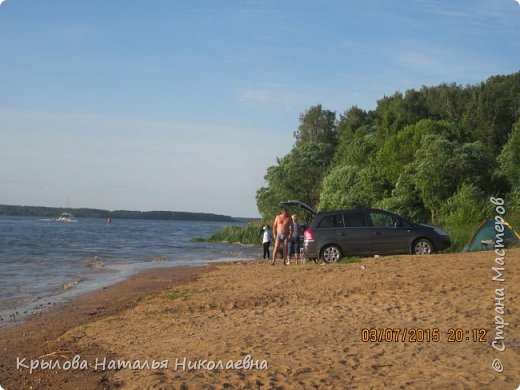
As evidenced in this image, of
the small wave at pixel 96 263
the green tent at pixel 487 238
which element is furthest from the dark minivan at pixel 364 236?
the small wave at pixel 96 263

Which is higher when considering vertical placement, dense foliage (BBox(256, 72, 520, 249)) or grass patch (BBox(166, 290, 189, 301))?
dense foliage (BBox(256, 72, 520, 249))

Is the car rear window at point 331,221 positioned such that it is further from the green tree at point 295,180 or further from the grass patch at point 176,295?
the green tree at point 295,180

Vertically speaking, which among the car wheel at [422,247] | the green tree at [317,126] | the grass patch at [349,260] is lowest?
the grass patch at [349,260]

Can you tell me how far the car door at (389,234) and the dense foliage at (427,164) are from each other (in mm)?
4161

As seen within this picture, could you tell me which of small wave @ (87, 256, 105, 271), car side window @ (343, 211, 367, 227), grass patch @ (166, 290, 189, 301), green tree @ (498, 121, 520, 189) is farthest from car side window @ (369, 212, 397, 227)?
green tree @ (498, 121, 520, 189)

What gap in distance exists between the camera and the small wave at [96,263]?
1051 inches

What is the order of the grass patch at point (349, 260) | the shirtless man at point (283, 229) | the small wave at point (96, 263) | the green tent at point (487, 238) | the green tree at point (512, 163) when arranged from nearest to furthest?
the grass patch at point (349, 260) → the shirtless man at point (283, 229) → the green tent at point (487, 238) → the small wave at point (96, 263) → the green tree at point (512, 163)

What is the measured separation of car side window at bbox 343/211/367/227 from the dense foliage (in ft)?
16.4

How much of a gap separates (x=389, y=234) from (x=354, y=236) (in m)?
1.02

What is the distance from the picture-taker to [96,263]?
28.8 m

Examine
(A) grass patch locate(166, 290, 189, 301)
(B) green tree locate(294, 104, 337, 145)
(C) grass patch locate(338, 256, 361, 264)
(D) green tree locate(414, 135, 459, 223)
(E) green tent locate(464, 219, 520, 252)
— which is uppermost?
(B) green tree locate(294, 104, 337, 145)

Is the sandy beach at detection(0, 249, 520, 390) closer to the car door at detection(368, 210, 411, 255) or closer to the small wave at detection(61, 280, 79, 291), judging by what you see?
the car door at detection(368, 210, 411, 255)

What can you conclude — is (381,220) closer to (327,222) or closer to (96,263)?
(327,222)

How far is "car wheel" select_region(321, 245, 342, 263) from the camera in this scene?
59.9ft
